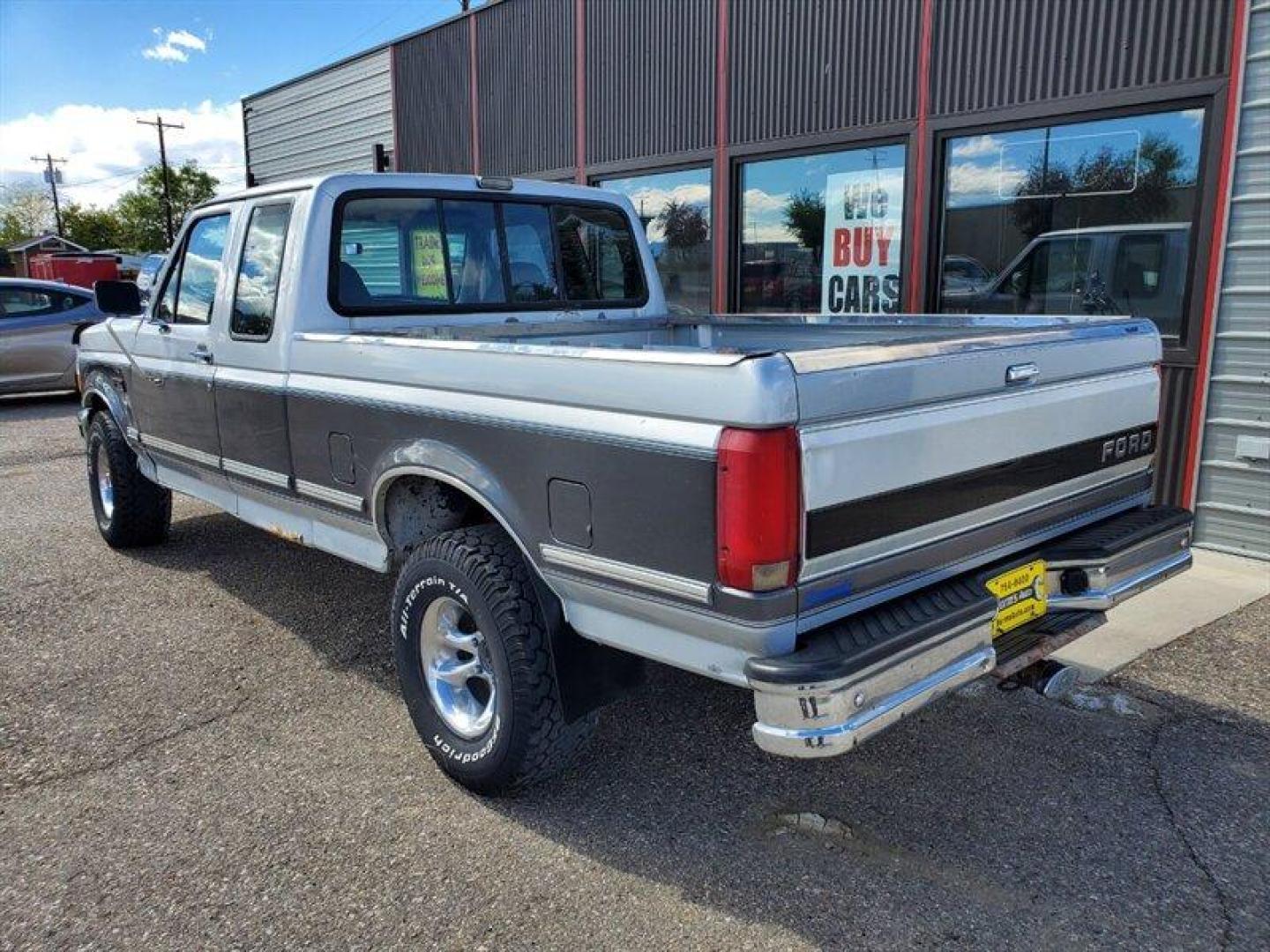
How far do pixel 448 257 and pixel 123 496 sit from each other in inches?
116

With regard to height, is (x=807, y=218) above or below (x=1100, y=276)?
above

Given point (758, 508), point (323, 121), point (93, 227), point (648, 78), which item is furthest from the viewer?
point (93, 227)

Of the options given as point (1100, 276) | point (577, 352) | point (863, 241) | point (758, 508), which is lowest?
point (758, 508)

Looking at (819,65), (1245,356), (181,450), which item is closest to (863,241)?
(819,65)

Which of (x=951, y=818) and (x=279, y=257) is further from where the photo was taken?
(x=279, y=257)

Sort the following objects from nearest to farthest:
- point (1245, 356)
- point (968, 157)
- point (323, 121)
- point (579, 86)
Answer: point (1245, 356) → point (968, 157) → point (579, 86) → point (323, 121)

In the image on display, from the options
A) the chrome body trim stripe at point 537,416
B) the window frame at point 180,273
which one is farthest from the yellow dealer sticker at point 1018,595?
the window frame at point 180,273

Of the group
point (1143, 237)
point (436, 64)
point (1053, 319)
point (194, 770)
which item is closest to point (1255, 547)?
point (1143, 237)

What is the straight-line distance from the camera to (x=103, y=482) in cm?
617

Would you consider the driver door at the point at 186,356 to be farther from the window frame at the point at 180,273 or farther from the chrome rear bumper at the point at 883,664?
the chrome rear bumper at the point at 883,664

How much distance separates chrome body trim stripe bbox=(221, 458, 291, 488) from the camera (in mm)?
4094

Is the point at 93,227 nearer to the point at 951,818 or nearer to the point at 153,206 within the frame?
the point at 153,206

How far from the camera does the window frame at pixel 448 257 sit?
3926 millimetres

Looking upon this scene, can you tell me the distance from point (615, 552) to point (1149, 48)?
Result: 511cm
